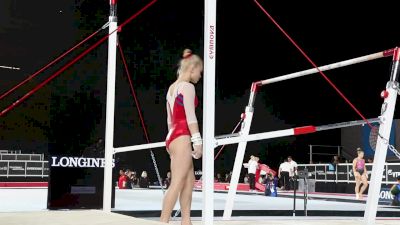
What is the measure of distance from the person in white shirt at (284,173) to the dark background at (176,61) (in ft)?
9.73

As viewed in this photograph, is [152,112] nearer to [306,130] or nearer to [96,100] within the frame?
[96,100]

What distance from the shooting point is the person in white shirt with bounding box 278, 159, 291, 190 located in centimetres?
1402

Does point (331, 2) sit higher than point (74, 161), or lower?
higher

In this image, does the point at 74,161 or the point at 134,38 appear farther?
the point at 134,38

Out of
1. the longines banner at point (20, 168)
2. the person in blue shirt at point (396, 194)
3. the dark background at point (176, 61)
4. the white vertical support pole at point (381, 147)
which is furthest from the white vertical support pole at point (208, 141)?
the longines banner at point (20, 168)

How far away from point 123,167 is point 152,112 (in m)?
2.00

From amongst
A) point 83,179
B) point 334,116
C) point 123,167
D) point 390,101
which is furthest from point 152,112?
point 390,101

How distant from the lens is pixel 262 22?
15.1m

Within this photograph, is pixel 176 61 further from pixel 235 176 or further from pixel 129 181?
pixel 235 176

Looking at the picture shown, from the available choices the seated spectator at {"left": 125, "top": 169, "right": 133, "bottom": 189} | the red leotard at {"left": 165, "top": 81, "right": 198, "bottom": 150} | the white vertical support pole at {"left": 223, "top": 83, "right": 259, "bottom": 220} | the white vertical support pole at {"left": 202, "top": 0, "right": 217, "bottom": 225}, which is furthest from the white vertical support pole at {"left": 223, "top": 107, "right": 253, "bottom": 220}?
the seated spectator at {"left": 125, "top": 169, "right": 133, "bottom": 189}

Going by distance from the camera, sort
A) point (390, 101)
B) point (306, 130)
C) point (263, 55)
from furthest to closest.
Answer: point (263, 55) → point (390, 101) → point (306, 130)

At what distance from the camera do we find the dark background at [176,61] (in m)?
14.0

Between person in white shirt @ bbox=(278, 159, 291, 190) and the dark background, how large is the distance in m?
2.96

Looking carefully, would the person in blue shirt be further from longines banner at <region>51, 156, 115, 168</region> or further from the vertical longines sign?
the vertical longines sign
